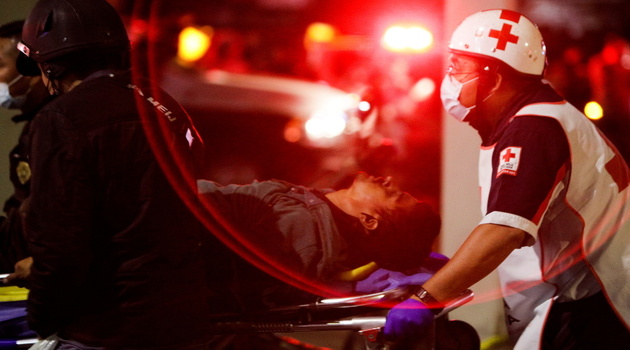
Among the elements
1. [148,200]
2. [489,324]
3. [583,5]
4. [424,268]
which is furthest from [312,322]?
[583,5]

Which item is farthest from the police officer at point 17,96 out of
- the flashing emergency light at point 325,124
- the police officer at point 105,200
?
the flashing emergency light at point 325,124

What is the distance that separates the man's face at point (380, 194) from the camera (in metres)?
3.51

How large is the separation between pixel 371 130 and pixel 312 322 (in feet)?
7.97

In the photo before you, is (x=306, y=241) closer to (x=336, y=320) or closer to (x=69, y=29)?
Answer: (x=336, y=320)

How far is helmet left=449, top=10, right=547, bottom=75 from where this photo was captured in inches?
124

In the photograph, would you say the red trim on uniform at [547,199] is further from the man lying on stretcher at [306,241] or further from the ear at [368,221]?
the ear at [368,221]

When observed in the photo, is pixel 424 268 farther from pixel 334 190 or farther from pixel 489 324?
pixel 489 324

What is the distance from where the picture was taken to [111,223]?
2275mm

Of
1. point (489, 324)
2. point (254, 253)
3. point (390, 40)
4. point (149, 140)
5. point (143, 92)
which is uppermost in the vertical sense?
point (390, 40)

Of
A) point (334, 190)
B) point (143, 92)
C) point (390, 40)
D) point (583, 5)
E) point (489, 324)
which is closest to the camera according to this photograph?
point (143, 92)

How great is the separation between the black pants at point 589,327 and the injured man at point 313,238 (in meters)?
0.69

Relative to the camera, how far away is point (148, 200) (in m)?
2.29

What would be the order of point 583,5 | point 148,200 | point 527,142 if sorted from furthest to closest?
point 583,5, point 527,142, point 148,200

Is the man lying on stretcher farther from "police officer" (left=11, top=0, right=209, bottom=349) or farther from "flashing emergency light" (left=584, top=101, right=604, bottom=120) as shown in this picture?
"flashing emergency light" (left=584, top=101, right=604, bottom=120)
